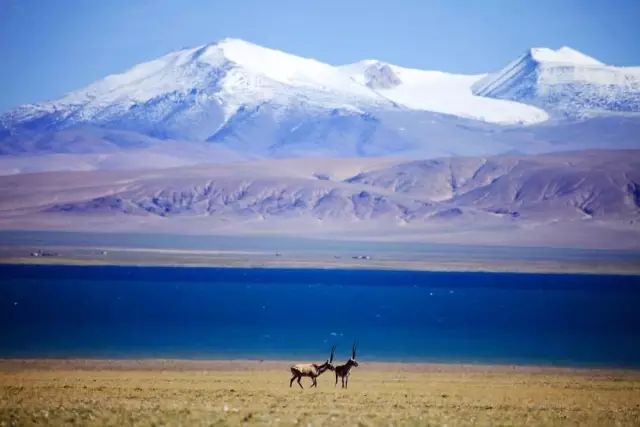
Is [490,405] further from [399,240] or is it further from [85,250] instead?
[399,240]

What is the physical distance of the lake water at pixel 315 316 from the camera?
40.1 meters

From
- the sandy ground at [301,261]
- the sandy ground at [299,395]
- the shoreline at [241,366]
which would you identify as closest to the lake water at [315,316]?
the shoreline at [241,366]

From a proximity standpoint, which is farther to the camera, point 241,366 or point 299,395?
point 241,366

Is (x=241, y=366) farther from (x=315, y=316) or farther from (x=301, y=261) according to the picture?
(x=301, y=261)

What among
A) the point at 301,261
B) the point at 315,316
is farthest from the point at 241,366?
the point at 301,261

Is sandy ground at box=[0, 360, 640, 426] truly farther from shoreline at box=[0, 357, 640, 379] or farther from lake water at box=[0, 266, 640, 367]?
lake water at box=[0, 266, 640, 367]

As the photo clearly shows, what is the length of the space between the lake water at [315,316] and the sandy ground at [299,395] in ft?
13.4

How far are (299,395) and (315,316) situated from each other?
31775 mm

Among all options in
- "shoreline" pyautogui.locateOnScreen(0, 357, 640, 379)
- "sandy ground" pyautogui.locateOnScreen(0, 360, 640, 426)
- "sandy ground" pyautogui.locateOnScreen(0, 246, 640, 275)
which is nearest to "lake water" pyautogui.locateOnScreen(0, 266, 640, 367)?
"shoreline" pyautogui.locateOnScreen(0, 357, 640, 379)

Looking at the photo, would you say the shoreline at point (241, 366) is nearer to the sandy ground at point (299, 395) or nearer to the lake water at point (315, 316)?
the sandy ground at point (299, 395)

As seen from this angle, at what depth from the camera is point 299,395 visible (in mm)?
22906

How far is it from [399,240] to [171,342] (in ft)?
302

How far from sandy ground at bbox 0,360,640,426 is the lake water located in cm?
408

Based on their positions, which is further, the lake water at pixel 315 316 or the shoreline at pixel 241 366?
the lake water at pixel 315 316
